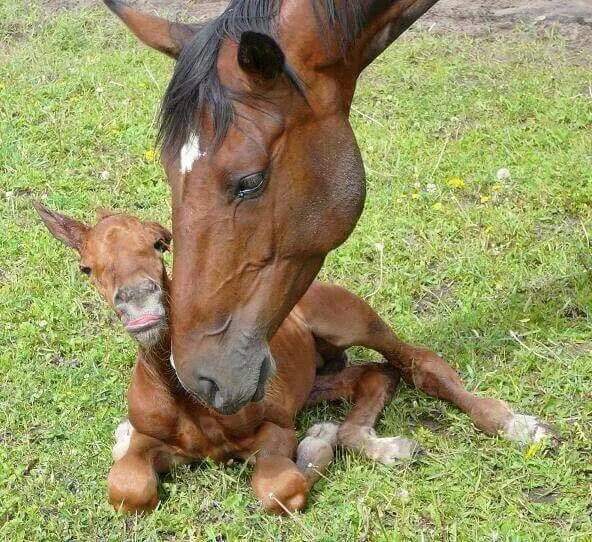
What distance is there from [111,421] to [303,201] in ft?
5.33

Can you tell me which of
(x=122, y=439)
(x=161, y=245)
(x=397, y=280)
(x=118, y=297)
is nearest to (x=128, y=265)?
(x=118, y=297)

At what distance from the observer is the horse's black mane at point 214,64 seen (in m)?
2.89

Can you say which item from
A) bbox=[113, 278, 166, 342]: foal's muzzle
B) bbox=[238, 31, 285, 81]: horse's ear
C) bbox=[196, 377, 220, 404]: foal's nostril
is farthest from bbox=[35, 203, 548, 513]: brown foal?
bbox=[238, 31, 285, 81]: horse's ear

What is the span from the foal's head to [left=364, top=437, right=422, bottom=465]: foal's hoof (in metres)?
1.09

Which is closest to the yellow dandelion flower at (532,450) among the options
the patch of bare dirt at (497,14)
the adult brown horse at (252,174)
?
the adult brown horse at (252,174)

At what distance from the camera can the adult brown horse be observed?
287cm

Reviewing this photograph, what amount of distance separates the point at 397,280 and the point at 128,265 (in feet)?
6.84

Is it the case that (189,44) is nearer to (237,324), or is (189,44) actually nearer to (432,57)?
(237,324)

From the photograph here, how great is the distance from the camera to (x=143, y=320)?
3135 millimetres

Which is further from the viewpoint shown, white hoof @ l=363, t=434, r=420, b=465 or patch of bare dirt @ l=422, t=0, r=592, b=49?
patch of bare dirt @ l=422, t=0, r=592, b=49

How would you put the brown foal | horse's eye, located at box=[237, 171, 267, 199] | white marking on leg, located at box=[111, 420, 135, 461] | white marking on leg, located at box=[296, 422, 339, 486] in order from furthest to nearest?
white marking on leg, located at box=[111, 420, 135, 461]
white marking on leg, located at box=[296, 422, 339, 486]
the brown foal
horse's eye, located at box=[237, 171, 267, 199]

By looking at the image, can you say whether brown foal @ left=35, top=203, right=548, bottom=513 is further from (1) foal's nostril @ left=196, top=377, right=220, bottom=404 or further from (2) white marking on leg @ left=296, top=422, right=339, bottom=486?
(1) foal's nostril @ left=196, top=377, right=220, bottom=404

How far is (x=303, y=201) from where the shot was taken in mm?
3033

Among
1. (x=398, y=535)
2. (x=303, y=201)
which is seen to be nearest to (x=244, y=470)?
(x=398, y=535)
